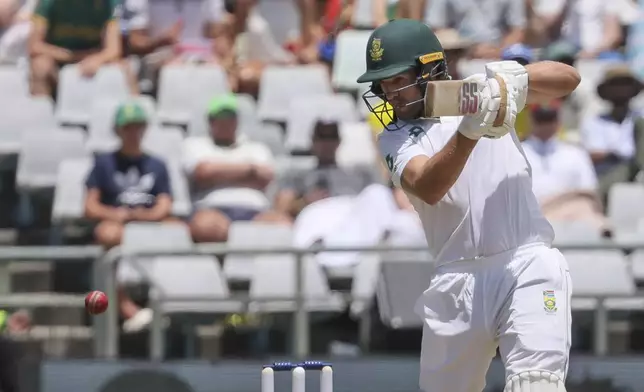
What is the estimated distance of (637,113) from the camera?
29.8ft

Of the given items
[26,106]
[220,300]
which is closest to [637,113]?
[220,300]

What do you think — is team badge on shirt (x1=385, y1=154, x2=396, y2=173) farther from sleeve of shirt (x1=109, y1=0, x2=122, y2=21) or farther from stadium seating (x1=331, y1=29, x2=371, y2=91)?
sleeve of shirt (x1=109, y1=0, x2=122, y2=21)

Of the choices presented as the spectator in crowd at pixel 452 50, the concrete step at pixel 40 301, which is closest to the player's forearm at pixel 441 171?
the spectator in crowd at pixel 452 50

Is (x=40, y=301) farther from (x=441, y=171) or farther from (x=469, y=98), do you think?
(x=469, y=98)

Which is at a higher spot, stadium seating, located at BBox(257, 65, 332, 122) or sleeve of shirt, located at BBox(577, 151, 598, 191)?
stadium seating, located at BBox(257, 65, 332, 122)

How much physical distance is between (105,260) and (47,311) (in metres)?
0.67

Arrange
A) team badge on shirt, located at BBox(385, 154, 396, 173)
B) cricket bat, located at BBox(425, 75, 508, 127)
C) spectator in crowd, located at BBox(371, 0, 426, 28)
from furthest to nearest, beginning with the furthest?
1. spectator in crowd, located at BBox(371, 0, 426, 28)
2. team badge on shirt, located at BBox(385, 154, 396, 173)
3. cricket bat, located at BBox(425, 75, 508, 127)

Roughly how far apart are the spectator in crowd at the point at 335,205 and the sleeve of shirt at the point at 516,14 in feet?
7.32

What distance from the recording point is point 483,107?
12.7 feet

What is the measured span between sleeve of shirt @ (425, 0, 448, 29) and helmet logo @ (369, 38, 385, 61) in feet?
18.5

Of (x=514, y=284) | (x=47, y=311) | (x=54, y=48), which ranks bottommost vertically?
(x=47, y=311)

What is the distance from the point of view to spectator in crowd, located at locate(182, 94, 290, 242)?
802cm

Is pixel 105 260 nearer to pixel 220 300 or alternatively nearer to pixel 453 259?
pixel 220 300

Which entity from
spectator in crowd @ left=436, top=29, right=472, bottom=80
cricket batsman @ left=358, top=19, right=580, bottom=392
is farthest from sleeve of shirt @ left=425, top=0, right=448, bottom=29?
cricket batsman @ left=358, top=19, right=580, bottom=392
